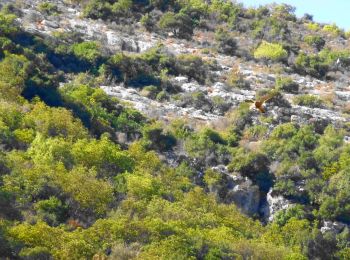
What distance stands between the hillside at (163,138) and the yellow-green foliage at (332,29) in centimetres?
744

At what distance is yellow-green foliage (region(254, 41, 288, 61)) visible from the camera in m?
46.2

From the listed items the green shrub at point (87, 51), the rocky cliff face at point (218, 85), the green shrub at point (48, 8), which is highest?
the green shrub at point (48, 8)

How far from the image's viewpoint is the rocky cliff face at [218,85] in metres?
30.3

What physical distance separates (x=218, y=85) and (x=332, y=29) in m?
21.3

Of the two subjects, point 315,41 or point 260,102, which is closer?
point 260,102

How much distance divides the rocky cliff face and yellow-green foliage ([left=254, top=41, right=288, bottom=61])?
2.75 feet

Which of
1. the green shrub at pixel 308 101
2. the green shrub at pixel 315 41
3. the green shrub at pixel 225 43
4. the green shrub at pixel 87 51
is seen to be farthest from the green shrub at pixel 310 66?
the green shrub at pixel 87 51

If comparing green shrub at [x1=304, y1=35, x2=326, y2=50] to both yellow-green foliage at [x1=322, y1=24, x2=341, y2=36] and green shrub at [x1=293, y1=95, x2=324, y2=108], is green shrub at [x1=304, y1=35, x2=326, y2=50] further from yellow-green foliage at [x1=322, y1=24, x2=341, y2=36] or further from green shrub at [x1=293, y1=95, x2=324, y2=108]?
green shrub at [x1=293, y1=95, x2=324, y2=108]

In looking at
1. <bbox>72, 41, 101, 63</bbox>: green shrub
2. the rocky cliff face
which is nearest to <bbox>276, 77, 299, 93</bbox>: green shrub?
the rocky cliff face

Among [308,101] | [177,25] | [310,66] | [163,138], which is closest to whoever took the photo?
[163,138]

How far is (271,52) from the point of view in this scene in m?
46.5

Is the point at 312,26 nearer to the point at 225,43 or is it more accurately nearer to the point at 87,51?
the point at 225,43

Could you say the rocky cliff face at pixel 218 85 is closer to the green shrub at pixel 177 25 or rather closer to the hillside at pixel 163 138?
the hillside at pixel 163 138

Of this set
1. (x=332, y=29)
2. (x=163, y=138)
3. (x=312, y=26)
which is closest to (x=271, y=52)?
(x=312, y=26)
